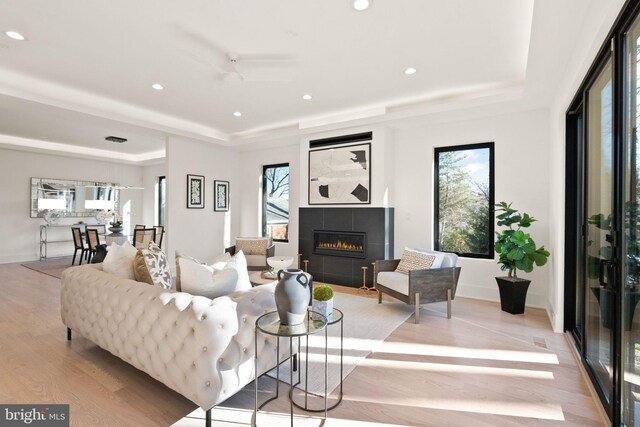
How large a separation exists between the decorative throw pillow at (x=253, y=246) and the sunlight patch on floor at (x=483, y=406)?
380 cm

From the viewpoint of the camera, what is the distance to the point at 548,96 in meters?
3.73

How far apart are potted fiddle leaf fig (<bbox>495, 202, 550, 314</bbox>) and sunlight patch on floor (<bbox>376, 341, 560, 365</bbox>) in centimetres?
114

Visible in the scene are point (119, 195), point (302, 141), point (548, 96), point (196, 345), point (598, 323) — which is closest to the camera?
point (196, 345)

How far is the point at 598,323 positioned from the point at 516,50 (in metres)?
2.50

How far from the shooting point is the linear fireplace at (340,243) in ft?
17.3

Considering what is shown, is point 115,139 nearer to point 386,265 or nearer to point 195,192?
point 195,192

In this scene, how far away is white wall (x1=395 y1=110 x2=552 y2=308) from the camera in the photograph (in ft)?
13.7

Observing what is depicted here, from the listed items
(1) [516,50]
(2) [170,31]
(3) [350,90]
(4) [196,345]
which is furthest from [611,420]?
(2) [170,31]

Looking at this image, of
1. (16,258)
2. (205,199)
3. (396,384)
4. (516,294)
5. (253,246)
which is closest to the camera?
(396,384)

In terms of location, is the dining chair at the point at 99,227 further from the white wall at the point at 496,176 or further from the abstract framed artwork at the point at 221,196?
the white wall at the point at 496,176

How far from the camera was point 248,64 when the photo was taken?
128 inches

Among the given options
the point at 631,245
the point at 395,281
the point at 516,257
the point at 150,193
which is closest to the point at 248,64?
the point at 395,281

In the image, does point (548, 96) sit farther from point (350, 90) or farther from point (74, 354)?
point (74, 354)

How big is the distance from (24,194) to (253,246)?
6.03 metres
